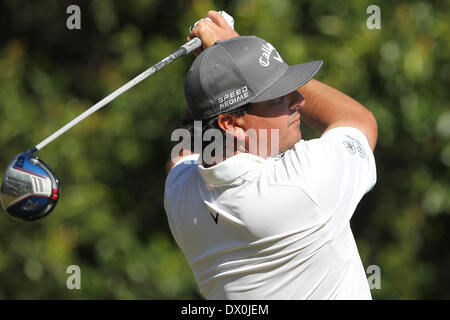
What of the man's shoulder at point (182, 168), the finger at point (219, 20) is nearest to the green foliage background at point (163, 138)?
the finger at point (219, 20)

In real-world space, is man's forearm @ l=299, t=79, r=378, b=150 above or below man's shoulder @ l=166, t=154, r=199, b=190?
above

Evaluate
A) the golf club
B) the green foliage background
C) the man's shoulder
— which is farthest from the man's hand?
the green foliage background

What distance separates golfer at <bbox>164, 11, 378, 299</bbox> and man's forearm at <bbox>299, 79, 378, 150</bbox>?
67 millimetres

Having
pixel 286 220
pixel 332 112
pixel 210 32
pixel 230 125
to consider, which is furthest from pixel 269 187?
pixel 210 32

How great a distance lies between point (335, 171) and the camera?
2.10 meters

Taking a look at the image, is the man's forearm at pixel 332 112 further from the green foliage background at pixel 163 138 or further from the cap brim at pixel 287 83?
the green foliage background at pixel 163 138

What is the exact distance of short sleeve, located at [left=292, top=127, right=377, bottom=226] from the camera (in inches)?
81.7

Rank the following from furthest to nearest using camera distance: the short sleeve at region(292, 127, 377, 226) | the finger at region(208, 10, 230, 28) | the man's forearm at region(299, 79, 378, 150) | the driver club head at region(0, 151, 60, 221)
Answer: the finger at region(208, 10, 230, 28) → the man's forearm at region(299, 79, 378, 150) → the driver club head at region(0, 151, 60, 221) → the short sleeve at region(292, 127, 377, 226)

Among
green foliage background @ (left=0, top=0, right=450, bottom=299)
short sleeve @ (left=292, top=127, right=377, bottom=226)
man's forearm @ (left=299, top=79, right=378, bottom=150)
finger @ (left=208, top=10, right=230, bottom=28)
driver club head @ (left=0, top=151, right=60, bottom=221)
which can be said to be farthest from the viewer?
green foliage background @ (left=0, top=0, right=450, bottom=299)

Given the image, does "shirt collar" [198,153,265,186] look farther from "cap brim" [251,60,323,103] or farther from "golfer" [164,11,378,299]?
"cap brim" [251,60,323,103]

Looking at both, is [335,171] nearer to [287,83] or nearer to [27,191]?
[287,83]

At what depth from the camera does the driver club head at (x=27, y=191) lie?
7.15 feet
